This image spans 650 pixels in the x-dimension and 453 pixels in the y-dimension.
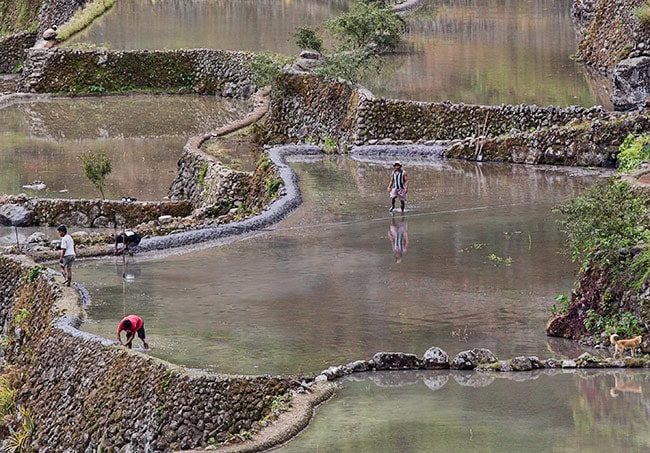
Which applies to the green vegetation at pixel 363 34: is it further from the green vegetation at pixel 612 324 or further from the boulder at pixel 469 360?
the boulder at pixel 469 360

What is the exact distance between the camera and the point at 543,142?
123 ft

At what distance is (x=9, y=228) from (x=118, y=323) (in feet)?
51.6

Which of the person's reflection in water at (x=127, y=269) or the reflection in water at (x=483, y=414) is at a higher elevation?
the reflection in water at (x=483, y=414)

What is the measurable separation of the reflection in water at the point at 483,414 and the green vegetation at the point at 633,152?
1039cm

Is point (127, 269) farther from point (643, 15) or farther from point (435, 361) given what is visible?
point (643, 15)

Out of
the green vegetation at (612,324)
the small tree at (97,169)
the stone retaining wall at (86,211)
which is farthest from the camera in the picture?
the small tree at (97,169)

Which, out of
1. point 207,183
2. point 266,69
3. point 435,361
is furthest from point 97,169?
point 435,361

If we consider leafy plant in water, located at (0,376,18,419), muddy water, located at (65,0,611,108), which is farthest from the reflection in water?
muddy water, located at (65,0,611,108)

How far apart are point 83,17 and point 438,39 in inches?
714

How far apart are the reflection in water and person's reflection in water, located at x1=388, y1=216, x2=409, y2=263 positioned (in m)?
7.38

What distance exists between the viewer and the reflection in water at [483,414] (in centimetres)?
1839

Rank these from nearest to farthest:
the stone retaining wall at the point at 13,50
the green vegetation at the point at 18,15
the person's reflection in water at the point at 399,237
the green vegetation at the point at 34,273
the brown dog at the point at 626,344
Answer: the brown dog at the point at 626,344
the green vegetation at the point at 34,273
the person's reflection in water at the point at 399,237
the stone retaining wall at the point at 13,50
the green vegetation at the point at 18,15

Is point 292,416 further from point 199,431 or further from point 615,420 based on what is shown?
point 615,420

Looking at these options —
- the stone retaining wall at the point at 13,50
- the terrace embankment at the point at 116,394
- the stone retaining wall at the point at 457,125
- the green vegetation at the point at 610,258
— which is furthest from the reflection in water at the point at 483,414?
the stone retaining wall at the point at 13,50
